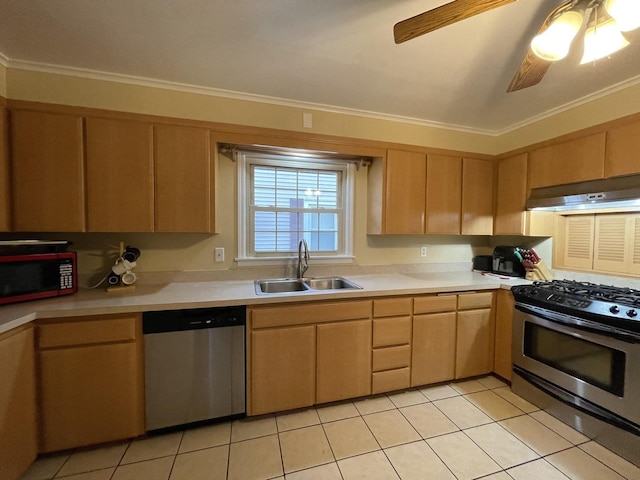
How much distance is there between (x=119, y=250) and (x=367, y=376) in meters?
2.16

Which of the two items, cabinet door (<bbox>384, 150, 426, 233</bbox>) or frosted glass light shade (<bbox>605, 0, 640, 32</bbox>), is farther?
cabinet door (<bbox>384, 150, 426, 233</bbox>)

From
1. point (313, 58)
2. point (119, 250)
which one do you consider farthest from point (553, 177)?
point (119, 250)

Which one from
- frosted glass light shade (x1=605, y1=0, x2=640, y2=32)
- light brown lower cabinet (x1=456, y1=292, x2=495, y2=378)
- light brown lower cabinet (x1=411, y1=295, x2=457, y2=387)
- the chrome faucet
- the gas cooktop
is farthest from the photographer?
the chrome faucet

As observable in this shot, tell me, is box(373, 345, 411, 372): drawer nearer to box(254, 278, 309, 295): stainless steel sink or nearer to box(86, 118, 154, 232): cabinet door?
box(254, 278, 309, 295): stainless steel sink

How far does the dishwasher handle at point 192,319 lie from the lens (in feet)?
5.35

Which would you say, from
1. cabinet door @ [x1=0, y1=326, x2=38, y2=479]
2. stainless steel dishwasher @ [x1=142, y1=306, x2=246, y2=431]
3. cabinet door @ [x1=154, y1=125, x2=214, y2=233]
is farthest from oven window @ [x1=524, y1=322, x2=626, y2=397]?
Answer: cabinet door @ [x1=0, y1=326, x2=38, y2=479]

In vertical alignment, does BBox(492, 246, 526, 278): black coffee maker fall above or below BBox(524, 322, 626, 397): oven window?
above

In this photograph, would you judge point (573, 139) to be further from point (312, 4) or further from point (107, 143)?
point (107, 143)

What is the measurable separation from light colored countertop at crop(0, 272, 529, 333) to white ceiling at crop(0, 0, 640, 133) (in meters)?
1.54

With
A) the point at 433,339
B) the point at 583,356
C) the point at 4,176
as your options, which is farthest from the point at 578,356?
the point at 4,176

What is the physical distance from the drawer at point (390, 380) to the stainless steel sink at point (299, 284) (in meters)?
0.73

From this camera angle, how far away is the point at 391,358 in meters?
2.12

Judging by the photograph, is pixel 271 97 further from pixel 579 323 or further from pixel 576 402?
pixel 576 402

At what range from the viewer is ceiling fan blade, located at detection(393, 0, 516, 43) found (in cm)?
102
